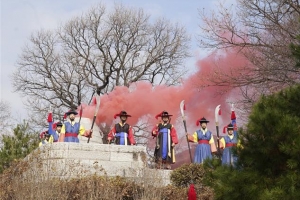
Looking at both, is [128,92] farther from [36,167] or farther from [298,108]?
[298,108]

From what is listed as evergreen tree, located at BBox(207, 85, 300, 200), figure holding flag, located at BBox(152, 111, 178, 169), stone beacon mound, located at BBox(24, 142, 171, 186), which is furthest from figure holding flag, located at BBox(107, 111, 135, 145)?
evergreen tree, located at BBox(207, 85, 300, 200)

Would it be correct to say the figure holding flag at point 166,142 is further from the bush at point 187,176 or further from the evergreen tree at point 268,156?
the evergreen tree at point 268,156

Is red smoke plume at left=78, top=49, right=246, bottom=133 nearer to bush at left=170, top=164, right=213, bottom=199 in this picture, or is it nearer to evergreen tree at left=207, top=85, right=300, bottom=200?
bush at left=170, top=164, right=213, bottom=199

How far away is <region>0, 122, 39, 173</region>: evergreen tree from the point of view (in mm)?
19406

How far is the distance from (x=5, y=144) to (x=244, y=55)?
32.0 feet

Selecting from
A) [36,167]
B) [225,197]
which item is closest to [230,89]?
[36,167]

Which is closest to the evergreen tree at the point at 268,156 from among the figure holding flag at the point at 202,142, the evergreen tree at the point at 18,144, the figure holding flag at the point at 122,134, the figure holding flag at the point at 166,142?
the figure holding flag at the point at 166,142

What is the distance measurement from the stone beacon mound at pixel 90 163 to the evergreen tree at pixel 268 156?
13.9ft

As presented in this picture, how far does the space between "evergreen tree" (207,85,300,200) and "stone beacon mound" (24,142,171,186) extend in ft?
13.9

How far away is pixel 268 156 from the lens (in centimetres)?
511

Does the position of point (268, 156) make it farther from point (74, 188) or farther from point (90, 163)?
point (90, 163)

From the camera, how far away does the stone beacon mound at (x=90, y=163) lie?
30.1 feet

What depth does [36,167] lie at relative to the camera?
Result: 894 cm

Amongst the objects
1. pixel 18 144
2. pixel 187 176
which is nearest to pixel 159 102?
pixel 18 144
